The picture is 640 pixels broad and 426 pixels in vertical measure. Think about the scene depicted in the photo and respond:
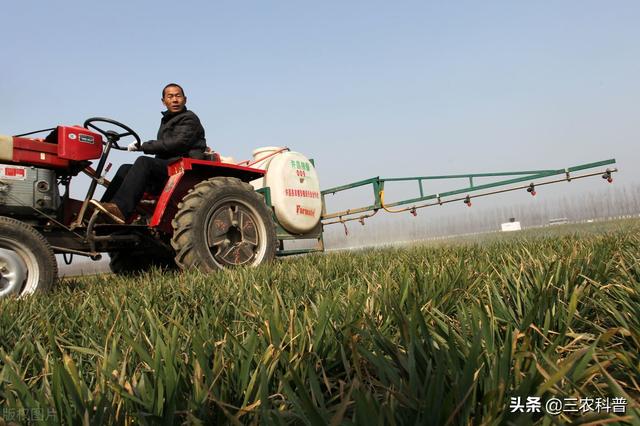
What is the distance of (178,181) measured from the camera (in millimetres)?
3467

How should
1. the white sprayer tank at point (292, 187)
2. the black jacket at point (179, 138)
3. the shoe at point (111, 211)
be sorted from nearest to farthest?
the shoe at point (111, 211) < the black jacket at point (179, 138) < the white sprayer tank at point (292, 187)

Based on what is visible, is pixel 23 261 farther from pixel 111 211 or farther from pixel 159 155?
pixel 159 155

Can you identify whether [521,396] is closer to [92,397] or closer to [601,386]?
[601,386]

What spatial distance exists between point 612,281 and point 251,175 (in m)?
3.58

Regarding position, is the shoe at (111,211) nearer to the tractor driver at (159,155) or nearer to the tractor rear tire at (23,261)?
the tractor driver at (159,155)

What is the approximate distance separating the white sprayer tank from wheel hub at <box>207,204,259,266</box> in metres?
1.83

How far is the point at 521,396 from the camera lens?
2.12 ft

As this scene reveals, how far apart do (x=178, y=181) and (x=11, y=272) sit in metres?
1.39

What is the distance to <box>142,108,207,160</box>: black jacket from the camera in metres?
3.71

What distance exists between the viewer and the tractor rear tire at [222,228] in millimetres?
3281

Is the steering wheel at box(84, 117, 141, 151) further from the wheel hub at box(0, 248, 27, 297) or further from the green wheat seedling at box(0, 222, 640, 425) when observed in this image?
the green wheat seedling at box(0, 222, 640, 425)

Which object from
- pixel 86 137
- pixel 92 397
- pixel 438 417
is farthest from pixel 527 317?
pixel 86 137

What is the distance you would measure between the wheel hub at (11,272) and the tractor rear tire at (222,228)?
1.05m

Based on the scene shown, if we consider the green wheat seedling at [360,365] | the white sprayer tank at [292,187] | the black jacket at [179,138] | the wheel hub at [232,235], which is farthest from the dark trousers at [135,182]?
the white sprayer tank at [292,187]
